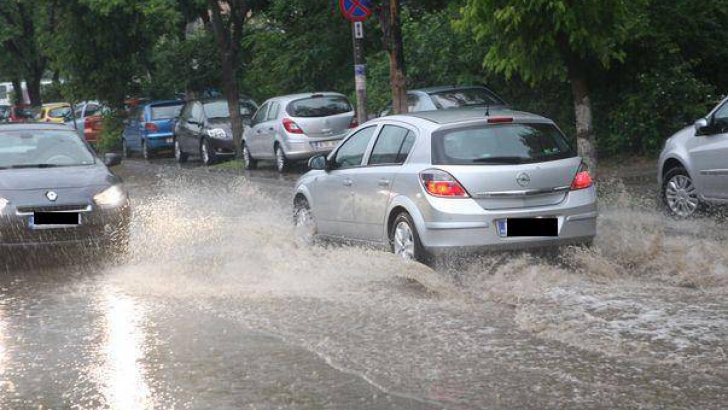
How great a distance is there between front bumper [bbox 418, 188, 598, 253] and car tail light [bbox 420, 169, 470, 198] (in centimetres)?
6

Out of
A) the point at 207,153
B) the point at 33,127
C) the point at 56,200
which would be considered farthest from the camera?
the point at 207,153

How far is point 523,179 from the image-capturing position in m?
9.30

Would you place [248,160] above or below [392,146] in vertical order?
below

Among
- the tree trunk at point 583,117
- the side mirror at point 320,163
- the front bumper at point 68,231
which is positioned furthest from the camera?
the tree trunk at point 583,117

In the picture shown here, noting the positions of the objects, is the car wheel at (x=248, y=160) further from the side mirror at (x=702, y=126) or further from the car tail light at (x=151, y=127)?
the side mirror at (x=702, y=126)

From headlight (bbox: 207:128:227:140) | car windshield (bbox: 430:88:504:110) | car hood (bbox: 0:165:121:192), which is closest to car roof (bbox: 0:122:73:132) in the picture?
car hood (bbox: 0:165:121:192)

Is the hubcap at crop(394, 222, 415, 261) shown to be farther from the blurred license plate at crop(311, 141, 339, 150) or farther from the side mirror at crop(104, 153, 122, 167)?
the blurred license plate at crop(311, 141, 339, 150)

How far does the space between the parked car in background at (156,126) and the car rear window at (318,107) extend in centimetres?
900

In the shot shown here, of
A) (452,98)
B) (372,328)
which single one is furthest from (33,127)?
(452,98)

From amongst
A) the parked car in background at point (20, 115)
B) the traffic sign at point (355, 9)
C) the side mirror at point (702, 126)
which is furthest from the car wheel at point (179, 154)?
the side mirror at point (702, 126)

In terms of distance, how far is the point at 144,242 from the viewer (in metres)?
12.8

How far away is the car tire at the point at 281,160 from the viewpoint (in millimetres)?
23156

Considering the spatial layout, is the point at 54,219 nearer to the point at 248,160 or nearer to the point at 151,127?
the point at 248,160

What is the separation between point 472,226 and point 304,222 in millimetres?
3308
